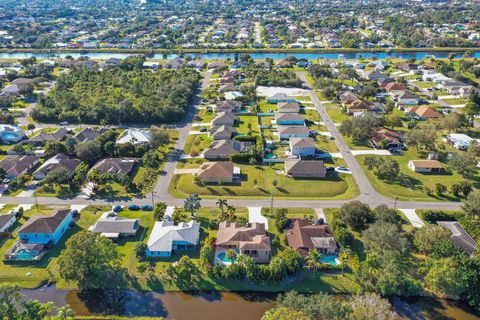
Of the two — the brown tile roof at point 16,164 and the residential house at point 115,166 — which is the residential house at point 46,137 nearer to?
the brown tile roof at point 16,164

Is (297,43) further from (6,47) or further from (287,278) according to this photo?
(287,278)

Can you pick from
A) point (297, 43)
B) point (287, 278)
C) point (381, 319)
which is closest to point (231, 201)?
point (287, 278)

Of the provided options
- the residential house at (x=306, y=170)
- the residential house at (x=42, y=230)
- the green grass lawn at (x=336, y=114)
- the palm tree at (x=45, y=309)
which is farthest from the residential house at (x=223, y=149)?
the palm tree at (x=45, y=309)

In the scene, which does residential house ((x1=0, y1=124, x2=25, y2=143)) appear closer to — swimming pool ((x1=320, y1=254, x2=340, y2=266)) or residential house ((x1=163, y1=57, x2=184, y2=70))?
residential house ((x1=163, y1=57, x2=184, y2=70))

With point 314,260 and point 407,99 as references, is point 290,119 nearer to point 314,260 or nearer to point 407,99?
point 407,99

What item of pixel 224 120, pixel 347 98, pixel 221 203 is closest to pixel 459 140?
pixel 347 98
